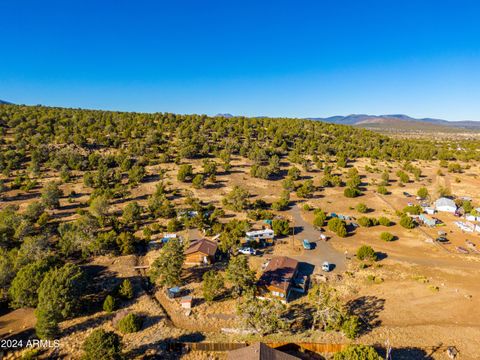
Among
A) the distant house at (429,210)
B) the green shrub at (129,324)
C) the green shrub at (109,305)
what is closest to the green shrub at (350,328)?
the green shrub at (129,324)

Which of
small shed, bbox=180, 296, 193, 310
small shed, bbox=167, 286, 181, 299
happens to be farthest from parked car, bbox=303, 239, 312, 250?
small shed, bbox=167, 286, 181, 299

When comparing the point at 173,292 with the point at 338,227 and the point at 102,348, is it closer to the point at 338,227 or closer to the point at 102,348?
the point at 102,348

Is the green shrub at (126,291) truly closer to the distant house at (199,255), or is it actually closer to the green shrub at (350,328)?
the distant house at (199,255)

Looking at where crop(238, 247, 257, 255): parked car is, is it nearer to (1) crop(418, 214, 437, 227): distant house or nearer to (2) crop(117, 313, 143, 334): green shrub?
(2) crop(117, 313, 143, 334): green shrub

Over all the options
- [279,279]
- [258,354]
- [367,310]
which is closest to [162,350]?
[258,354]

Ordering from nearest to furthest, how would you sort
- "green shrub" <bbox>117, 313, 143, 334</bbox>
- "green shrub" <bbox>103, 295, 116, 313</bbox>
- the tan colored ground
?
1. the tan colored ground
2. "green shrub" <bbox>117, 313, 143, 334</bbox>
3. "green shrub" <bbox>103, 295, 116, 313</bbox>

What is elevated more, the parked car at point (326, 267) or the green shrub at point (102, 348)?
the green shrub at point (102, 348)
